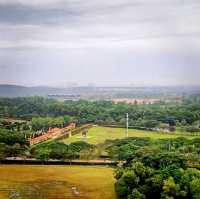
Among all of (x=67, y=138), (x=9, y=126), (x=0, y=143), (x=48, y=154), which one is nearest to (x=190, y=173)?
(x=48, y=154)

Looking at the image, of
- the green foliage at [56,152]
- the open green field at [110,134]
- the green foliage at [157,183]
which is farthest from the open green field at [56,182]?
the open green field at [110,134]

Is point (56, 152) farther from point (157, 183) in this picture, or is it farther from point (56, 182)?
point (157, 183)

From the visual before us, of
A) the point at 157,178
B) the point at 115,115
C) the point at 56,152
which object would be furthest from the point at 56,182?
the point at 115,115

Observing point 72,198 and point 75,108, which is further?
point 75,108

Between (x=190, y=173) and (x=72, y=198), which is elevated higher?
(x=190, y=173)

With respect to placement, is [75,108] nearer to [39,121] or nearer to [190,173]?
[39,121]

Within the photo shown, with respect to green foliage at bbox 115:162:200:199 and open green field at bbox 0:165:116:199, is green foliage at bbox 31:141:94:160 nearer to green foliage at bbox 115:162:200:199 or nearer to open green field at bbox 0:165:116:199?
open green field at bbox 0:165:116:199

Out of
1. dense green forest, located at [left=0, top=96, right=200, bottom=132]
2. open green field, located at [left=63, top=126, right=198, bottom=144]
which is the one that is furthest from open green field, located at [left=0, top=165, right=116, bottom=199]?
Answer: dense green forest, located at [left=0, top=96, right=200, bottom=132]

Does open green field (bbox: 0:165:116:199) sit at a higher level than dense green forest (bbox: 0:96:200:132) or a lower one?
lower
